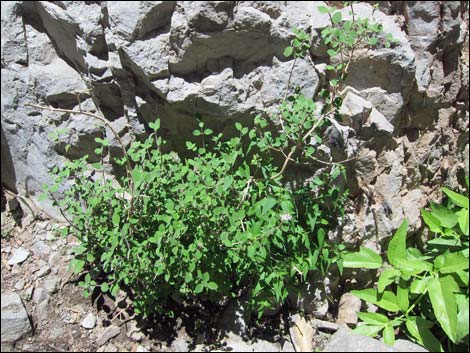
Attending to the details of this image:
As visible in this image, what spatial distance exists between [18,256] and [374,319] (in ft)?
8.00

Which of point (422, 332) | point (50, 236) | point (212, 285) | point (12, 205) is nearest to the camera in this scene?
point (212, 285)

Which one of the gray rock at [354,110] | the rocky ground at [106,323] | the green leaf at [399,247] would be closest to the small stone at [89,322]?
the rocky ground at [106,323]

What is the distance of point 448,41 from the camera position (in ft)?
11.8

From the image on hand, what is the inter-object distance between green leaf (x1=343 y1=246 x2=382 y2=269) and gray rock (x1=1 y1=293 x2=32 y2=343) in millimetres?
2040

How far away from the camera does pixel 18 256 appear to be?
3.42 meters

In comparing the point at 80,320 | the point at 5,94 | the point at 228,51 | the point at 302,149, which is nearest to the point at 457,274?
the point at 302,149

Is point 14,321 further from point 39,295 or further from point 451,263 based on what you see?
point 451,263

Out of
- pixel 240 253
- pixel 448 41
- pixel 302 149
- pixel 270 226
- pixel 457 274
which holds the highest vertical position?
pixel 448 41

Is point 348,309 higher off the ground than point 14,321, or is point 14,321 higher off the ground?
point 14,321

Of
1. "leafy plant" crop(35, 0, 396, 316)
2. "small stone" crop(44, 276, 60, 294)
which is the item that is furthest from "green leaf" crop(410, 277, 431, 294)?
"small stone" crop(44, 276, 60, 294)

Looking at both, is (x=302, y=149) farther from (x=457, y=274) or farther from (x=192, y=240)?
(x=457, y=274)

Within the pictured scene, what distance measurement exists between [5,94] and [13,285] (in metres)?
1.32

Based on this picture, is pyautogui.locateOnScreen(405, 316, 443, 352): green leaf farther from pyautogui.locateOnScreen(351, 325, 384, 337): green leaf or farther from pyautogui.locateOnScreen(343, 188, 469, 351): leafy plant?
pyautogui.locateOnScreen(351, 325, 384, 337): green leaf

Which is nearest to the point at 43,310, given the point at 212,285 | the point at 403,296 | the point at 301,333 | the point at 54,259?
the point at 54,259
